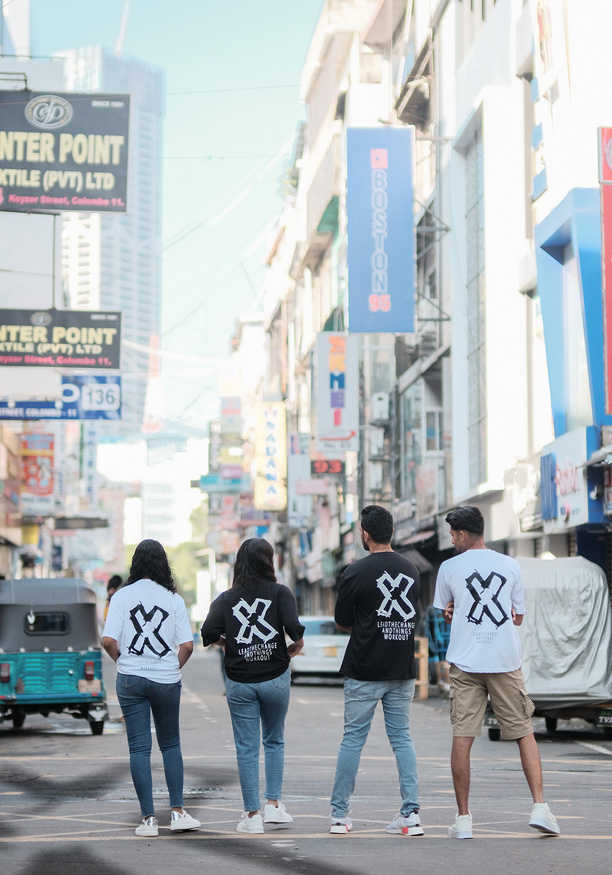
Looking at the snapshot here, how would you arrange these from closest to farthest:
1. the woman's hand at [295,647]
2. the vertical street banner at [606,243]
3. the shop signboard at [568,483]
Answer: the woman's hand at [295,647]
the vertical street banner at [606,243]
the shop signboard at [568,483]

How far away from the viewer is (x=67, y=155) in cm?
2083

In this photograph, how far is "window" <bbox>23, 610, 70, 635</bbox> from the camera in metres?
18.6

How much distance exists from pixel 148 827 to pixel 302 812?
1.50m

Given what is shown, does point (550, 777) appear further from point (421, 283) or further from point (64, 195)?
point (421, 283)

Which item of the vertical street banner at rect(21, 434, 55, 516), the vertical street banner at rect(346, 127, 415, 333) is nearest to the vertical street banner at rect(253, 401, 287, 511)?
the vertical street banner at rect(21, 434, 55, 516)

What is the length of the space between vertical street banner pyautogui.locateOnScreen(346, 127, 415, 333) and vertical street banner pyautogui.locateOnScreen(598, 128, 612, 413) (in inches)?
434

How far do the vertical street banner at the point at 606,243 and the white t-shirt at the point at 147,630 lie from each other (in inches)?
468

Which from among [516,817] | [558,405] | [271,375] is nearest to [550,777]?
[516,817]

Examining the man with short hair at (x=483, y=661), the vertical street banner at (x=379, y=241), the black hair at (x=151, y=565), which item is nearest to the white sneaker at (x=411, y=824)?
the man with short hair at (x=483, y=661)

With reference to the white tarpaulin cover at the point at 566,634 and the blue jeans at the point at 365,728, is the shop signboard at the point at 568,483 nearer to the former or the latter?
the white tarpaulin cover at the point at 566,634

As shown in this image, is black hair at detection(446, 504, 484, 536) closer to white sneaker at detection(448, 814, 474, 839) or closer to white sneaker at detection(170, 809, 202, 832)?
white sneaker at detection(448, 814, 474, 839)

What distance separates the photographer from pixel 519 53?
27.4m

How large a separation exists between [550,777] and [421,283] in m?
26.5

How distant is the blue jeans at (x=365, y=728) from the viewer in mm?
8430
